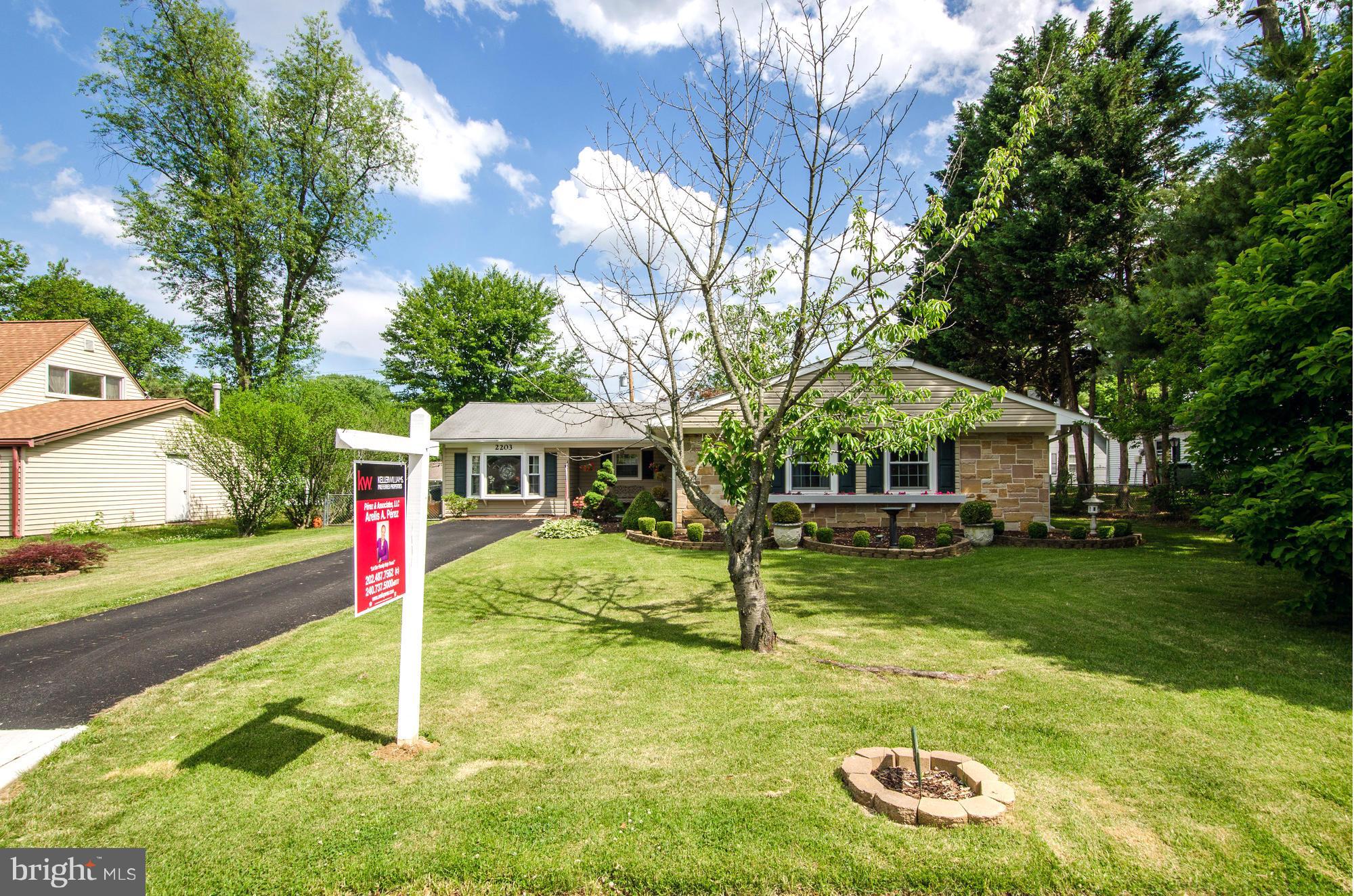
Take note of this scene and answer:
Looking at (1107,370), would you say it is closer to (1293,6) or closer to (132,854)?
(1293,6)

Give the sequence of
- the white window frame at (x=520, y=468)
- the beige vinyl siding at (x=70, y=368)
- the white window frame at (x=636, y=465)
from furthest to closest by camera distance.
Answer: the white window frame at (x=636, y=465) < the white window frame at (x=520, y=468) < the beige vinyl siding at (x=70, y=368)

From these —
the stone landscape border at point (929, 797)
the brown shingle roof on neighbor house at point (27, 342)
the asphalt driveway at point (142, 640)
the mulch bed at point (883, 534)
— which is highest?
the brown shingle roof on neighbor house at point (27, 342)

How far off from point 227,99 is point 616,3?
25.2 meters

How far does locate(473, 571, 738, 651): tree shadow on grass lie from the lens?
6559 millimetres

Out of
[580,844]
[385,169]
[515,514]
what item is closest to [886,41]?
[580,844]

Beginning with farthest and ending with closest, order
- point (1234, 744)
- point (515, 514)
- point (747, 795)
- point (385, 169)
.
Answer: point (385, 169) < point (515, 514) < point (1234, 744) < point (747, 795)

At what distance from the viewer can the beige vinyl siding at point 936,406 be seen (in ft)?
44.1

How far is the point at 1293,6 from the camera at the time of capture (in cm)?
1275

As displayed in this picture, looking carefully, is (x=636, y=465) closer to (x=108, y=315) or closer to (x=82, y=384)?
(x=82, y=384)

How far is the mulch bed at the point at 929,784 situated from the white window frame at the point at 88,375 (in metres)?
25.4

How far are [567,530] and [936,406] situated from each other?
9350 millimetres

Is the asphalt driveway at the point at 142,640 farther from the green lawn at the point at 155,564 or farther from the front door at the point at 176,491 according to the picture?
the front door at the point at 176,491

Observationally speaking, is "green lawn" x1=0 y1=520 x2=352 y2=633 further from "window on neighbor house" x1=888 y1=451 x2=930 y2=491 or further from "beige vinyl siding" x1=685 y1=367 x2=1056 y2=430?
"window on neighbor house" x1=888 y1=451 x2=930 y2=491

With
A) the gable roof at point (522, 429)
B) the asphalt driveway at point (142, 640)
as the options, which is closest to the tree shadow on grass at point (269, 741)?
the asphalt driveway at point (142, 640)
